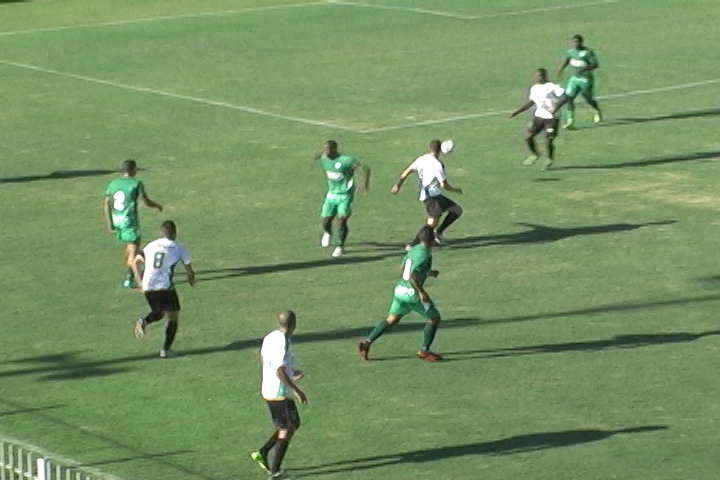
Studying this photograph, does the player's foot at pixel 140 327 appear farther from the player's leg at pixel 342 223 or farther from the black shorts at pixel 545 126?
the black shorts at pixel 545 126

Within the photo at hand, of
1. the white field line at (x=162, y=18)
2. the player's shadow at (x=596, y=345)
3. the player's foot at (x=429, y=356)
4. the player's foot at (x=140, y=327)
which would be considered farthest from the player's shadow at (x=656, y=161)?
the white field line at (x=162, y=18)

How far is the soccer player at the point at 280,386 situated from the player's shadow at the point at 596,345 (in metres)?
4.81

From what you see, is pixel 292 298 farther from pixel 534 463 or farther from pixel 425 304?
pixel 534 463

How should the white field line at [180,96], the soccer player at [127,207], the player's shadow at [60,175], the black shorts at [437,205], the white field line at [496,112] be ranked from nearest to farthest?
the soccer player at [127,207] < the black shorts at [437,205] < the player's shadow at [60,175] < the white field line at [496,112] < the white field line at [180,96]

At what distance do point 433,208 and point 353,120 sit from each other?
11.2 m

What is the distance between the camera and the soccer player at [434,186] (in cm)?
2944

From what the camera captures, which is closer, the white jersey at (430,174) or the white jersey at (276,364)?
the white jersey at (276,364)

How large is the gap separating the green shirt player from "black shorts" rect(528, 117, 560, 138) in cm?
1166

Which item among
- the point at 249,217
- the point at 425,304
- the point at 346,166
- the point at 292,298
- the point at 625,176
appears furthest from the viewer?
the point at 625,176

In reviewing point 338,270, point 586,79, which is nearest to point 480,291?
point 338,270

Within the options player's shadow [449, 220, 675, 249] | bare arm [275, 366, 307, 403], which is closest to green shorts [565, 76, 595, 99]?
player's shadow [449, 220, 675, 249]

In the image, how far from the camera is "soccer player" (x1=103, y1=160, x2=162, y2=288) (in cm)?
2727

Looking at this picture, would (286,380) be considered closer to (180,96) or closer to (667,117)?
(667,117)

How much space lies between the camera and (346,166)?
2889 centimetres
